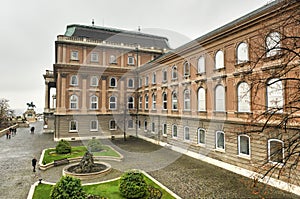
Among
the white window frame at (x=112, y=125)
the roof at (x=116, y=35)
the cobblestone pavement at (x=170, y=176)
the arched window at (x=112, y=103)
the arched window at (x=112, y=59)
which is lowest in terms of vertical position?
the cobblestone pavement at (x=170, y=176)

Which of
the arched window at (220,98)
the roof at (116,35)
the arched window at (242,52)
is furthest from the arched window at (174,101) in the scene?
the roof at (116,35)

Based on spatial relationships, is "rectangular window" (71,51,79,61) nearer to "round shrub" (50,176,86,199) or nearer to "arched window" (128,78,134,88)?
"arched window" (128,78,134,88)

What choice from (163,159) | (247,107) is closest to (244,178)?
(247,107)

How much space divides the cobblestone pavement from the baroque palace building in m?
1.55

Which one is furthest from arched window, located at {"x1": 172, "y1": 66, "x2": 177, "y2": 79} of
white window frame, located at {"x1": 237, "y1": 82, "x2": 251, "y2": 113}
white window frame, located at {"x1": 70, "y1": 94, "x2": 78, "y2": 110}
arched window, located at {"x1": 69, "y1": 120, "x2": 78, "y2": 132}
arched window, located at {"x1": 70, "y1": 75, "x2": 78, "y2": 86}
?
arched window, located at {"x1": 69, "y1": 120, "x2": 78, "y2": 132}

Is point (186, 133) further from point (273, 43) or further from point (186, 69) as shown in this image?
point (273, 43)

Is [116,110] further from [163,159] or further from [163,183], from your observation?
[163,183]

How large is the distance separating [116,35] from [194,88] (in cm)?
2270

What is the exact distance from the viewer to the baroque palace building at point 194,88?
34.8 ft

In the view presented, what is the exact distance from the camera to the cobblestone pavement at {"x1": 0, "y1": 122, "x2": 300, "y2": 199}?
40.4ft

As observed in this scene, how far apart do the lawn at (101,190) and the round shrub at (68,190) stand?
2120mm

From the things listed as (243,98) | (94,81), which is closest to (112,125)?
(94,81)

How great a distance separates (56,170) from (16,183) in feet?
10.8

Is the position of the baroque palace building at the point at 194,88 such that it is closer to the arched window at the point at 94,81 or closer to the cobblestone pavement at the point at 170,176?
the arched window at the point at 94,81
